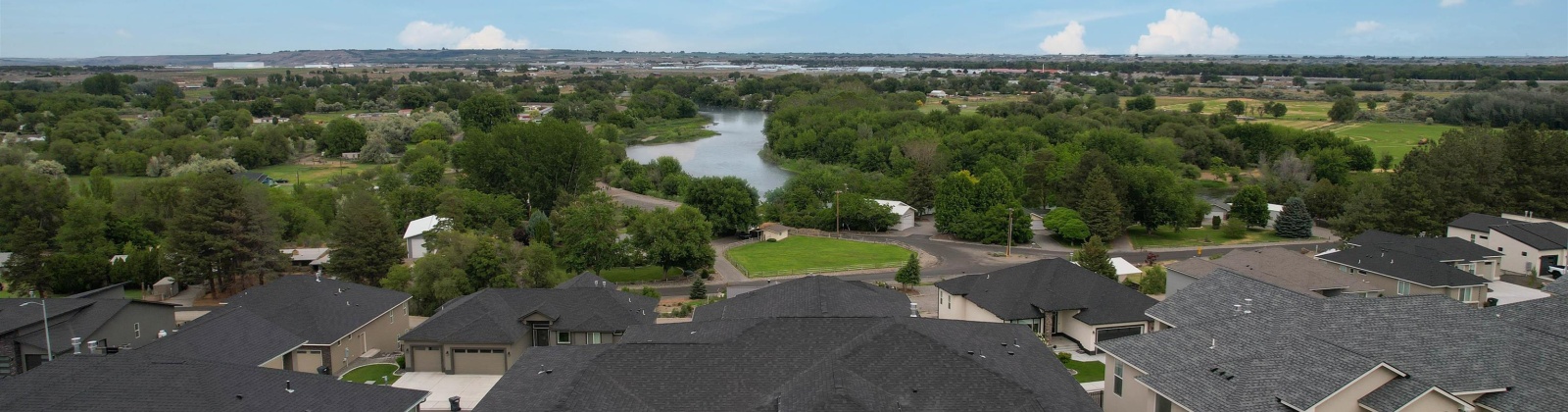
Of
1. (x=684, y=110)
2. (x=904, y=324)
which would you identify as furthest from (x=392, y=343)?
(x=684, y=110)

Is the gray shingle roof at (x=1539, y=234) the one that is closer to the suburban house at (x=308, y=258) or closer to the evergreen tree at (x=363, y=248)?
the evergreen tree at (x=363, y=248)

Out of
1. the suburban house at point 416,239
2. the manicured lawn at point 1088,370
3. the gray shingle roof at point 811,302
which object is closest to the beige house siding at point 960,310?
the gray shingle roof at point 811,302

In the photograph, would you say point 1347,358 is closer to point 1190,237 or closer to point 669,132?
point 1190,237

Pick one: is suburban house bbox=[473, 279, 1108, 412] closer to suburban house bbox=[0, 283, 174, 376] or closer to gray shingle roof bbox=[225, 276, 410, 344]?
gray shingle roof bbox=[225, 276, 410, 344]

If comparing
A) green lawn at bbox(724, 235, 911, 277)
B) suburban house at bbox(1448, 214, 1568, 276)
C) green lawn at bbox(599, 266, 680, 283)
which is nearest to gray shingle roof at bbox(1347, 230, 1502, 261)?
suburban house at bbox(1448, 214, 1568, 276)

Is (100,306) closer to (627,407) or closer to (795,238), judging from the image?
(627,407)
